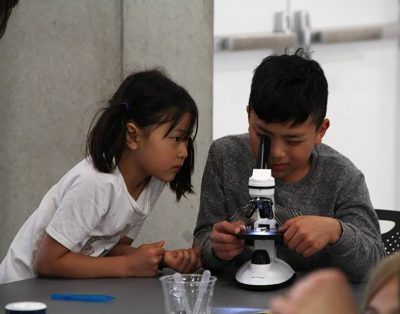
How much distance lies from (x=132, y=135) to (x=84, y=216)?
13.7 inches

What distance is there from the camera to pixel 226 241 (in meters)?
2.46

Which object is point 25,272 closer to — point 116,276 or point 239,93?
point 116,276

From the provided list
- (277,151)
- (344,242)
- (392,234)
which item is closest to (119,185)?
(277,151)

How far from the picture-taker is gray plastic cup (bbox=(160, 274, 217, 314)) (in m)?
2.04

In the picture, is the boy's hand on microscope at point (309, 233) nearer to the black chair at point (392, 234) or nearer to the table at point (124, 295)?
the table at point (124, 295)

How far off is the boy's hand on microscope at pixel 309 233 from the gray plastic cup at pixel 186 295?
0.33 meters

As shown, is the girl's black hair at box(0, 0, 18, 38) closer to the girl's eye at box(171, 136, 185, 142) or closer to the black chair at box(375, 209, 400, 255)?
the girl's eye at box(171, 136, 185, 142)

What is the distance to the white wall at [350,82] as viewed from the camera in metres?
6.13

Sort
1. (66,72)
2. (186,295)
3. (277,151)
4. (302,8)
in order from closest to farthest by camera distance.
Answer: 1. (186,295)
2. (277,151)
3. (66,72)
4. (302,8)

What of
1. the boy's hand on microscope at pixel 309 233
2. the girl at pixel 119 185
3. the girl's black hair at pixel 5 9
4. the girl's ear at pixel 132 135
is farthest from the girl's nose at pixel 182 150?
the girl's black hair at pixel 5 9

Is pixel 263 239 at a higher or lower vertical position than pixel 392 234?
higher

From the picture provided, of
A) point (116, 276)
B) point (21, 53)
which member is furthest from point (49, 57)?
point (116, 276)

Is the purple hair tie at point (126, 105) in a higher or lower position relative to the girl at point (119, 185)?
higher

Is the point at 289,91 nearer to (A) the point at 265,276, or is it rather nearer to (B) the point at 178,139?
(B) the point at 178,139
